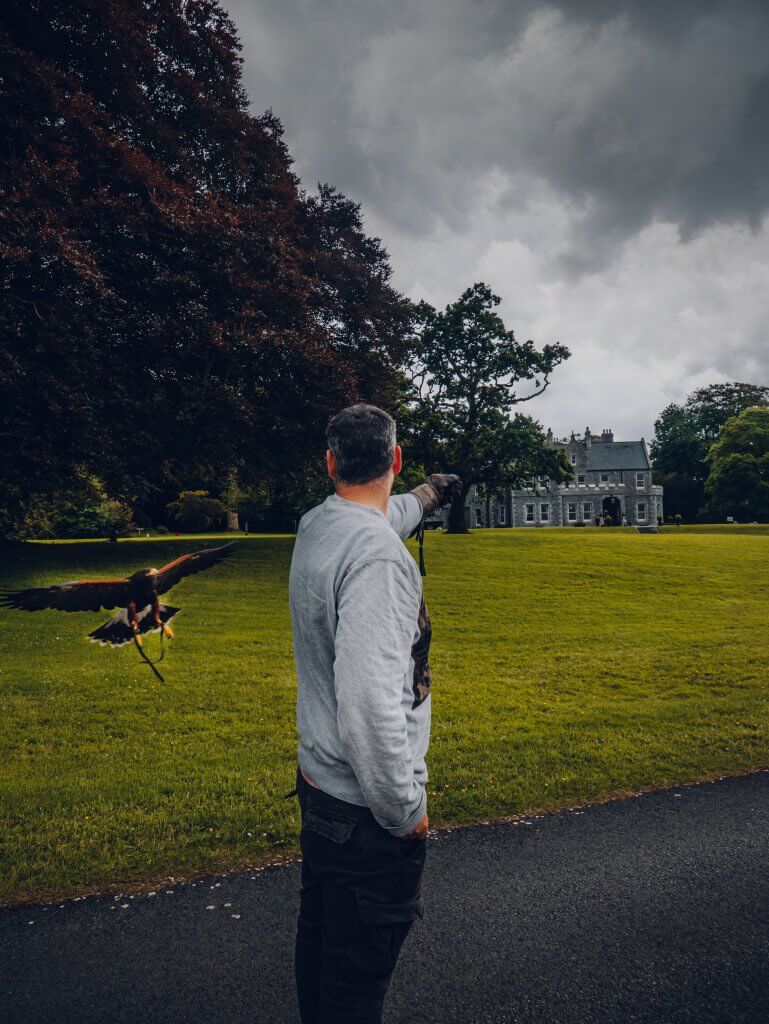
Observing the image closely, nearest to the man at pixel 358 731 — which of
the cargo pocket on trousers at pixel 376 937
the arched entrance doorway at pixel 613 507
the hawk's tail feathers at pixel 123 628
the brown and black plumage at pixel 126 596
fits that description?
the cargo pocket on trousers at pixel 376 937

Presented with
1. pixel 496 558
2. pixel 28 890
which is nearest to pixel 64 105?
pixel 28 890

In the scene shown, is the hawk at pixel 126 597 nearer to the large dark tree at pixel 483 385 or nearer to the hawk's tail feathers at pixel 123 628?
the hawk's tail feathers at pixel 123 628

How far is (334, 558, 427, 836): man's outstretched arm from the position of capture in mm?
1995

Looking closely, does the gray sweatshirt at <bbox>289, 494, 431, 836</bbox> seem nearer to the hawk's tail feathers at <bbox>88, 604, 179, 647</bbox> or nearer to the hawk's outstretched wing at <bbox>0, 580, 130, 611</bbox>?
the hawk's outstretched wing at <bbox>0, 580, 130, 611</bbox>

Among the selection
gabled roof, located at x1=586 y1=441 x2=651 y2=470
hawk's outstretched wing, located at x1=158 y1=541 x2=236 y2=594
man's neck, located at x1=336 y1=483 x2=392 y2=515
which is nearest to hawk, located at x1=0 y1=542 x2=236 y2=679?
hawk's outstretched wing, located at x1=158 y1=541 x2=236 y2=594

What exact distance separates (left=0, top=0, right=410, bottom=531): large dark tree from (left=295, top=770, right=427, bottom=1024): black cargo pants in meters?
10.7

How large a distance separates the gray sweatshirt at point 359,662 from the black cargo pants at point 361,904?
9cm

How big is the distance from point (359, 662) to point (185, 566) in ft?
16.8

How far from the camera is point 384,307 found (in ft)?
68.2

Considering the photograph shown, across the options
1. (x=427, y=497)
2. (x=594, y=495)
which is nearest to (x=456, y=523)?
(x=427, y=497)

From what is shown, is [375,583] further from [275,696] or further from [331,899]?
[275,696]

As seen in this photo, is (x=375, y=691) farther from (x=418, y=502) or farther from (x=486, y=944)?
(x=486, y=944)

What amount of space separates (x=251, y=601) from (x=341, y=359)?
7.04 metres

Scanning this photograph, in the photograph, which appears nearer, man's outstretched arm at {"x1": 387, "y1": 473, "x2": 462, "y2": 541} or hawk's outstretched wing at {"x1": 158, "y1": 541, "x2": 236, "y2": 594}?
man's outstretched arm at {"x1": 387, "y1": 473, "x2": 462, "y2": 541}
